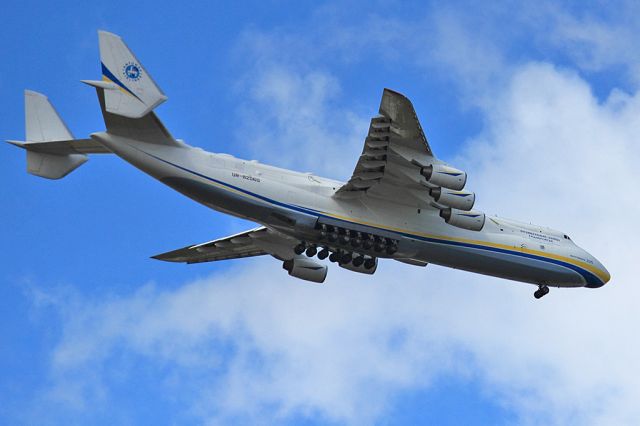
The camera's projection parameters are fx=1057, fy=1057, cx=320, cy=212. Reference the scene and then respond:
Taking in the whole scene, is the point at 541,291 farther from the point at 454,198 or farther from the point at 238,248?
the point at 238,248

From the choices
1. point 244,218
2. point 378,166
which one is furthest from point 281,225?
point 378,166

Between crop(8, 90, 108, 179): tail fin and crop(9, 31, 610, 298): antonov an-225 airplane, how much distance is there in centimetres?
3

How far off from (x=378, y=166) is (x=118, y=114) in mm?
6588

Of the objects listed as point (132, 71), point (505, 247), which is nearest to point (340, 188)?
point (505, 247)

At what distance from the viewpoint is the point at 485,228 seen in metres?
29.3

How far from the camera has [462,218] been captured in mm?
27516

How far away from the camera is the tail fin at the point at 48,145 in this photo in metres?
26.2

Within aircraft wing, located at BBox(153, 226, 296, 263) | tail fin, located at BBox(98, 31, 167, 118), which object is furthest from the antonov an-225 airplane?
aircraft wing, located at BBox(153, 226, 296, 263)

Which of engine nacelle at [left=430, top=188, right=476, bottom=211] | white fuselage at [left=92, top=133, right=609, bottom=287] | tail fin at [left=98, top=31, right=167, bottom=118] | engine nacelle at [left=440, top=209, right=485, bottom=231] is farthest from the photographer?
engine nacelle at [left=440, top=209, right=485, bottom=231]

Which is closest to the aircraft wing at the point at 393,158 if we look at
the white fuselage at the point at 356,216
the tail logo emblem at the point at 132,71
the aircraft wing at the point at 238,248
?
the white fuselage at the point at 356,216

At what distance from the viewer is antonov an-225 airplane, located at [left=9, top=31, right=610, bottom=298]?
24281 mm

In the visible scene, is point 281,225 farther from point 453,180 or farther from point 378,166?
point 453,180

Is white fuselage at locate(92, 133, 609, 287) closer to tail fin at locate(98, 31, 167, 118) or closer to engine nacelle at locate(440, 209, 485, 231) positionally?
engine nacelle at locate(440, 209, 485, 231)

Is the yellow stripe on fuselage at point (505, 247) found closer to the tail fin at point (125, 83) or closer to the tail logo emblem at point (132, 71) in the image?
the tail fin at point (125, 83)
